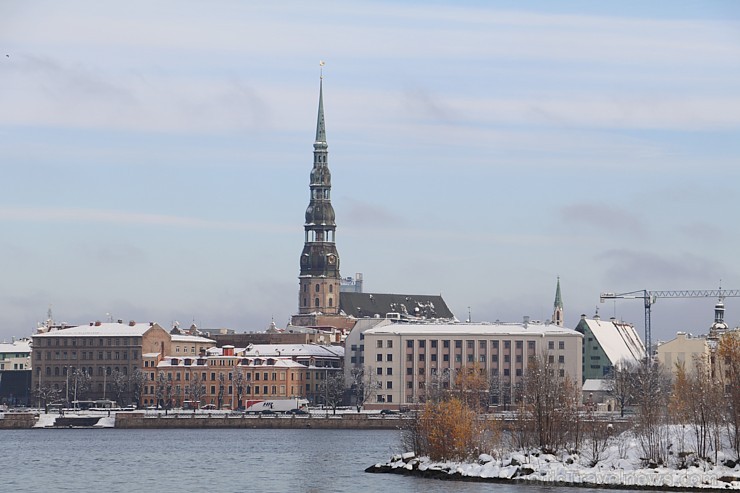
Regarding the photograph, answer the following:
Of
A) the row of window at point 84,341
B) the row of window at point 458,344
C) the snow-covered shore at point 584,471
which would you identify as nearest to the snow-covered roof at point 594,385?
the row of window at point 458,344

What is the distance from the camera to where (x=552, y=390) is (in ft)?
288

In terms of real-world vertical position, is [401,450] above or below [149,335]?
below

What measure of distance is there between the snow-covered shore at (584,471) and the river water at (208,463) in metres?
1.13

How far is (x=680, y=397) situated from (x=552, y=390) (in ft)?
23.2

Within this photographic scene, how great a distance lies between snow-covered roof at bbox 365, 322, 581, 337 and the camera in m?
182

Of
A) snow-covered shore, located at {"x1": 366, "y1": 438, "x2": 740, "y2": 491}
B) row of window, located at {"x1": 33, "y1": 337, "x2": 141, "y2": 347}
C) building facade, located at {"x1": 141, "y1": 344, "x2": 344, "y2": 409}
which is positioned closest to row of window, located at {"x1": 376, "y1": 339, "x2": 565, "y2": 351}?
building facade, located at {"x1": 141, "y1": 344, "x2": 344, "y2": 409}

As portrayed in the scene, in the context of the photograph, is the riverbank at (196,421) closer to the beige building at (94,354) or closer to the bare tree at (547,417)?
the beige building at (94,354)

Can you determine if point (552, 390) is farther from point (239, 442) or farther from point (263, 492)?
point (239, 442)

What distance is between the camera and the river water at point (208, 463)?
85625 millimetres

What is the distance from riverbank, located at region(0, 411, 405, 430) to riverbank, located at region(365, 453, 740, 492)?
6516 centimetres

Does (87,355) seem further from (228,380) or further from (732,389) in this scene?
(732,389)

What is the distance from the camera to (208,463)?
104000mm

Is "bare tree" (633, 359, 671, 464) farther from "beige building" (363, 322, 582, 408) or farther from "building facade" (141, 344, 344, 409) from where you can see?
"building facade" (141, 344, 344, 409)

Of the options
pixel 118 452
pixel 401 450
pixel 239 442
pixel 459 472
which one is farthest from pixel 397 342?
pixel 459 472
